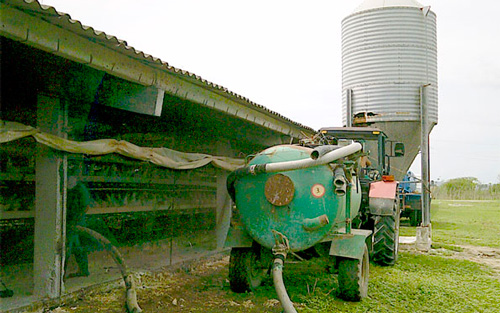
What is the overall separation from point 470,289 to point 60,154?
20.2 ft

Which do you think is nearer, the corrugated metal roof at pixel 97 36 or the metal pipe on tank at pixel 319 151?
the corrugated metal roof at pixel 97 36

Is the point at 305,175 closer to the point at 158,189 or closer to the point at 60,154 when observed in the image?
the point at 60,154

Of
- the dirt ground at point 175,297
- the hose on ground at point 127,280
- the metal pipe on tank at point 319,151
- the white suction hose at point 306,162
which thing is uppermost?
the metal pipe on tank at point 319,151

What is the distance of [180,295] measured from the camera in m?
6.29

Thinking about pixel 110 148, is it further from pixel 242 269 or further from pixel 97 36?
pixel 242 269

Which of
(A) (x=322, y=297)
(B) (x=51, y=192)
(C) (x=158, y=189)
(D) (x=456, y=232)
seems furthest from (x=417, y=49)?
(B) (x=51, y=192)

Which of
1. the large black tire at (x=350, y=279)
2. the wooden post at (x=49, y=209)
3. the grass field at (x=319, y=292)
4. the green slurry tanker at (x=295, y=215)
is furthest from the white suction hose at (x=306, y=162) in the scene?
the wooden post at (x=49, y=209)

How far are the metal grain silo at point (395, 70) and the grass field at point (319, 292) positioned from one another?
14.6ft

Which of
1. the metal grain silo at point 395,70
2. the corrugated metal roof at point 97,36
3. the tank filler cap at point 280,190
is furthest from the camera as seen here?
the metal grain silo at point 395,70

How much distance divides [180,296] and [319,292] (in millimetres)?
1937

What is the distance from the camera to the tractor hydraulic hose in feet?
15.5

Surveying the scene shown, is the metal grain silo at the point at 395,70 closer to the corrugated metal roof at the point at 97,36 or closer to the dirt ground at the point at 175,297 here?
the dirt ground at the point at 175,297

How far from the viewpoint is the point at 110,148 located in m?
5.68

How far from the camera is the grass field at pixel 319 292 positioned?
568cm
